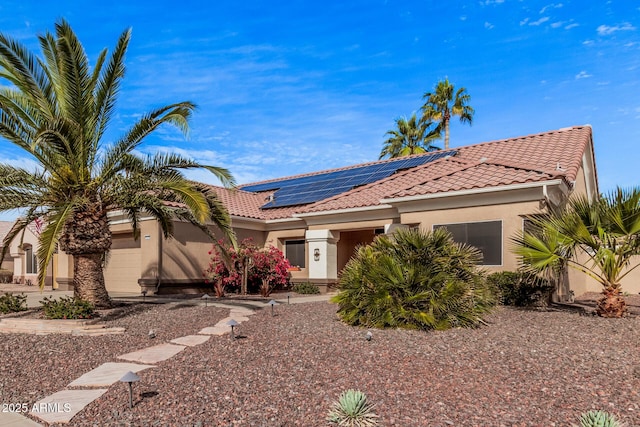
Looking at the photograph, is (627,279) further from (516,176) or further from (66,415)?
(66,415)

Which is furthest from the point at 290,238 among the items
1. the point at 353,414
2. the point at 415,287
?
the point at 353,414

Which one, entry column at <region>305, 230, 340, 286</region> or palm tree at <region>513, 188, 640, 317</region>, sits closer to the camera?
palm tree at <region>513, 188, 640, 317</region>

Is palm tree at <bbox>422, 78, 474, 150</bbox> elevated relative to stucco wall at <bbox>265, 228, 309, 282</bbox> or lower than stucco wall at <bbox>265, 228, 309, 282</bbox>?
elevated

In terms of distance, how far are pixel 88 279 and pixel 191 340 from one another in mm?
4441

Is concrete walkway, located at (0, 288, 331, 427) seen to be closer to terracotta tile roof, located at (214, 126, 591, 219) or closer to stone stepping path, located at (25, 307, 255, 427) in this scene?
stone stepping path, located at (25, 307, 255, 427)

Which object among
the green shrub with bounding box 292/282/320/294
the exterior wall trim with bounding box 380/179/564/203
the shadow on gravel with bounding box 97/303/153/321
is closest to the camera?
the shadow on gravel with bounding box 97/303/153/321

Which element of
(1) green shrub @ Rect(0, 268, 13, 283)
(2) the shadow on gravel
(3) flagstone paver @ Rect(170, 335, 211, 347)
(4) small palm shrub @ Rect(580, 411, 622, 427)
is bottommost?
(1) green shrub @ Rect(0, 268, 13, 283)

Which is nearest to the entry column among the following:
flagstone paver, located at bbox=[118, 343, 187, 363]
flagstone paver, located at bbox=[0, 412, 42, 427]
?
flagstone paver, located at bbox=[118, 343, 187, 363]

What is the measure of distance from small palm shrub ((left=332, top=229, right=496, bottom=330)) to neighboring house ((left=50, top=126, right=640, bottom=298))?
4.32m

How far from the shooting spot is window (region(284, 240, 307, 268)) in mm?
19688

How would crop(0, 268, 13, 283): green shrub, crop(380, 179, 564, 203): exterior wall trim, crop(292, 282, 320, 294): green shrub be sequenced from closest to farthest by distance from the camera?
crop(380, 179, 564, 203): exterior wall trim < crop(292, 282, 320, 294): green shrub < crop(0, 268, 13, 283): green shrub

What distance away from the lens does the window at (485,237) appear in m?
13.0

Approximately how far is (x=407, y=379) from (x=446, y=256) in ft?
12.6

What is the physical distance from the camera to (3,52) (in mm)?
10031
